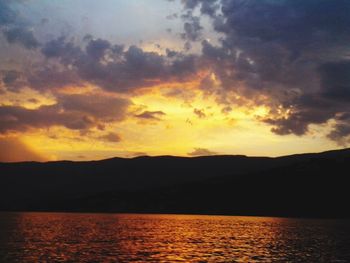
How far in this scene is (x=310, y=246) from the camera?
9412 centimetres

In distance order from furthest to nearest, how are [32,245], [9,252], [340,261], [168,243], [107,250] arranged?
[168,243], [32,245], [107,250], [9,252], [340,261]

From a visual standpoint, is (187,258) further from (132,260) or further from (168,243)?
(168,243)

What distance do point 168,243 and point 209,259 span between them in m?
27.9

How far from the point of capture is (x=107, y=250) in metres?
81.6

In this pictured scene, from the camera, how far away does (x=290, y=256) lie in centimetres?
7669

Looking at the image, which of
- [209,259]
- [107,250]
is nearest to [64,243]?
[107,250]

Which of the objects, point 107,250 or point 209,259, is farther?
point 107,250

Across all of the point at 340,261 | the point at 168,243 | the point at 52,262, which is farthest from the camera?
the point at 168,243

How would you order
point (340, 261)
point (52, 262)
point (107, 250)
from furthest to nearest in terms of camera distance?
point (107, 250) < point (340, 261) < point (52, 262)

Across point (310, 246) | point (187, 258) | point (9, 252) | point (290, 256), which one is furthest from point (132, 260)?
point (310, 246)

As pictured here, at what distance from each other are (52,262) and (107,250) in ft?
58.6

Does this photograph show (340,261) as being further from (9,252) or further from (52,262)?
(9,252)

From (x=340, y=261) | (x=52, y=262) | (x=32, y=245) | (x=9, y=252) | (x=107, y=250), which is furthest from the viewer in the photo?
(x=32, y=245)

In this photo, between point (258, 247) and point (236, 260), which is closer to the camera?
point (236, 260)
